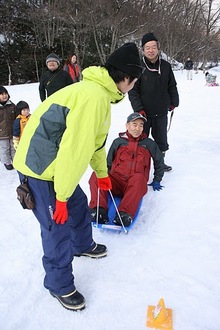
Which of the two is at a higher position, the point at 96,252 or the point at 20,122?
the point at 20,122

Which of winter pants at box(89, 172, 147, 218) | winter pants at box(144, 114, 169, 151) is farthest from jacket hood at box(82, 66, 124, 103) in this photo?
winter pants at box(144, 114, 169, 151)

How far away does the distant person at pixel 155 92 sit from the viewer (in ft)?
11.2

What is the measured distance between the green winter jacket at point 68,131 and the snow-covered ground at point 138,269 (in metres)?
0.89

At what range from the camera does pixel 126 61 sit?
5.28ft

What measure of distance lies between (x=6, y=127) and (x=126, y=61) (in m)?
3.16

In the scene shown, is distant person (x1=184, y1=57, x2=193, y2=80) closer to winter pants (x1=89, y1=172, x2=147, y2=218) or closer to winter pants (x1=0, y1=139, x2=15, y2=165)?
winter pants (x1=0, y1=139, x2=15, y2=165)

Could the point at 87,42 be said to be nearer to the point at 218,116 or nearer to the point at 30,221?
the point at 218,116

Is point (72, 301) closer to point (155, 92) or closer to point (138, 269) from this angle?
point (138, 269)

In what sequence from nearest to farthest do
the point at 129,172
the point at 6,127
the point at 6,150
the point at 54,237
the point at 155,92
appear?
1. the point at 54,237
2. the point at 129,172
3. the point at 155,92
4. the point at 6,127
5. the point at 6,150

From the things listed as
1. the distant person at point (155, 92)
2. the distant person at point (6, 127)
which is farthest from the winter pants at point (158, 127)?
the distant person at point (6, 127)

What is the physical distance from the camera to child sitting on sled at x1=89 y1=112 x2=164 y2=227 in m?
2.66

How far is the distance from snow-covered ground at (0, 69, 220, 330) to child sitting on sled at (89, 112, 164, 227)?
224 millimetres

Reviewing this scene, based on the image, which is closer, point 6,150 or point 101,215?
point 101,215

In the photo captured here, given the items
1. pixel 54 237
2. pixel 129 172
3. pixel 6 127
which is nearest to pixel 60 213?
pixel 54 237
